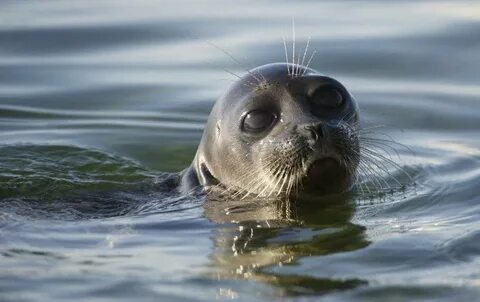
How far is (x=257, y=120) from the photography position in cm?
796

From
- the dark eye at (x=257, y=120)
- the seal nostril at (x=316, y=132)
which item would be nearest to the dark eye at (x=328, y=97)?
the dark eye at (x=257, y=120)

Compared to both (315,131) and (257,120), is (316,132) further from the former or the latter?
(257,120)

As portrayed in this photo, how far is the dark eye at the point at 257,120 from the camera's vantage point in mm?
7922

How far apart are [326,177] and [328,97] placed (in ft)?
1.63

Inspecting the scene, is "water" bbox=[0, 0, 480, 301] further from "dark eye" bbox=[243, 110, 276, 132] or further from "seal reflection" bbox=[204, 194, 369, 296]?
"dark eye" bbox=[243, 110, 276, 132]

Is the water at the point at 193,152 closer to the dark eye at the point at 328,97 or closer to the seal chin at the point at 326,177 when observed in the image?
the seal chin at the point at 326,177

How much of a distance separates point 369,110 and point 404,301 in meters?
4.62

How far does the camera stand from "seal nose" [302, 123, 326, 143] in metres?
7.51

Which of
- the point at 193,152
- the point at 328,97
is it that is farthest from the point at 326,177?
the point at 193,152

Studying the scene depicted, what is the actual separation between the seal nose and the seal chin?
136 mm

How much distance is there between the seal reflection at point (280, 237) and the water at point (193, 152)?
0.02 metres

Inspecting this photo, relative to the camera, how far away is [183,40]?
12.5 meters

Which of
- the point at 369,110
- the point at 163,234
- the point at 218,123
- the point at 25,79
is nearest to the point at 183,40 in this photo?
the point at 25,79

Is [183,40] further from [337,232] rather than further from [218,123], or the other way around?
[337,232]
